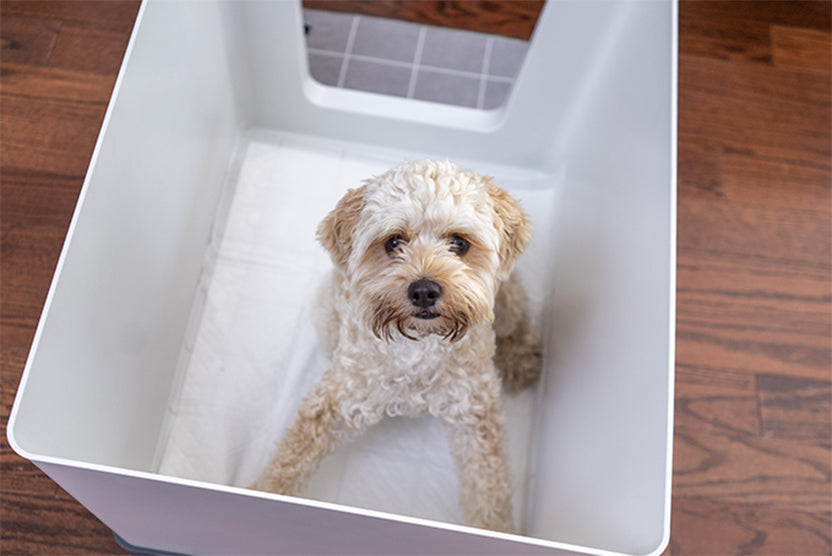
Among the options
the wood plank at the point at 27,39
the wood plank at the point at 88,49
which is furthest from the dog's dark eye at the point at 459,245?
the wood plank at the point at 27,39

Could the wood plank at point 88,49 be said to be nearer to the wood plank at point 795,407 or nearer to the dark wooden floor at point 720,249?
the dark wooden floor at point 720,249

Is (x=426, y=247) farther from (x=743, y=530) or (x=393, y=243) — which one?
(x=743, y=530)

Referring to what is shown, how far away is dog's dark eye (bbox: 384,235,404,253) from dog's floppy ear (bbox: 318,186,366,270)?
6cm

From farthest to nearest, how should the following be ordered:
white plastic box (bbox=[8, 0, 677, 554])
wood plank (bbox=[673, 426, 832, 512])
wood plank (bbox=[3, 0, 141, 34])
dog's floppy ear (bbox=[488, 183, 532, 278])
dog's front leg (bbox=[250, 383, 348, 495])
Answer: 1. wood plank (bbox=[3, 0, 141, 34])
2. wood plank (bbox=[673, 426, 832, 512])
3. dog's front leg (bbox=[250, 383, 348, 495])
4. dog's floppy ear (bbox=[488, 183, 532, 278])
5. white plastic box (bbox=[8, 0, 677, 554])

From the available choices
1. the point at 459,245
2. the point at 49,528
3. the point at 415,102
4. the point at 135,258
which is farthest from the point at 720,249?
the point at 49,528

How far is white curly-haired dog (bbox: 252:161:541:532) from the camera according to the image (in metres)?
0.88

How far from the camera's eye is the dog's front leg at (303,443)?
108cm

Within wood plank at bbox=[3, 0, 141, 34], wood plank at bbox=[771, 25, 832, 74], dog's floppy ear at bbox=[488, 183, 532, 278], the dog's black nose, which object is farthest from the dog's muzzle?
wood plank at bbox=[771, 25, 832, 74]

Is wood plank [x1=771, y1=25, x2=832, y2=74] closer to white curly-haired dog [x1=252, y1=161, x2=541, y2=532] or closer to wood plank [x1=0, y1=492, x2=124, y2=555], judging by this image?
white curly-haired dog [x1=252, y1=161, x2=541, y2=532]

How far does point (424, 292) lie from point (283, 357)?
54 centimetres

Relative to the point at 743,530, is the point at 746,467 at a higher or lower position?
higher

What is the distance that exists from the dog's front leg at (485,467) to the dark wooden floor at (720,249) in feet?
1.29

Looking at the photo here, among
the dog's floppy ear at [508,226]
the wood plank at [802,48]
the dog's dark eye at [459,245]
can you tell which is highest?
the wood plank at [802,48]

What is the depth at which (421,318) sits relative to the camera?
2.89 ft
